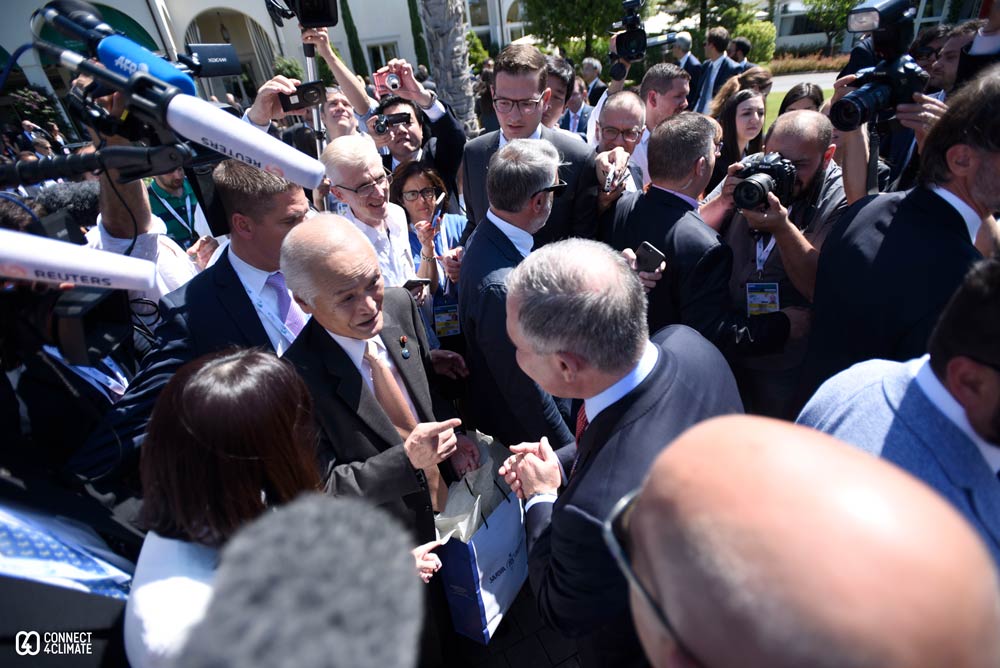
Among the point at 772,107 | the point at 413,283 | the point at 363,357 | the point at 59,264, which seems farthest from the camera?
the point at 772,107

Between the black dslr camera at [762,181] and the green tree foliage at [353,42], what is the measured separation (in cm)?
2367

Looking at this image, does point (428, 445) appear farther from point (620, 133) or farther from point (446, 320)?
point (620, 133)

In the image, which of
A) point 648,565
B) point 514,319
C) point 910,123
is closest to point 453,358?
point 514,319

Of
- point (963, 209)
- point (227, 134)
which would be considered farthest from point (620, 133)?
point (227, 134)

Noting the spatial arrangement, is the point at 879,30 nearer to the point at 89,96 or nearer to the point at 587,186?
the point at 587,186

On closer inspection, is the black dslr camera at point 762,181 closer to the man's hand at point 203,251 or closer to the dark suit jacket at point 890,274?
the dark suit jacket at point 890,274

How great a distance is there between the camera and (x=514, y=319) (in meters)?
1.71

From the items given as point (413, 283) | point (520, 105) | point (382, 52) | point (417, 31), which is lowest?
point (413, 283)

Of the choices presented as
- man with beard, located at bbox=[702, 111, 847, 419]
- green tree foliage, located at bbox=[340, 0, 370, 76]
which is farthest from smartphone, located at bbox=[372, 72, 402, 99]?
green tree foliage, located at bbox=[340, 0, 370, 76]

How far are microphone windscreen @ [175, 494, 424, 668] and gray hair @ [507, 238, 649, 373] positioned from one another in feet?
3.77

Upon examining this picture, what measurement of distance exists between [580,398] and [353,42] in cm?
2487

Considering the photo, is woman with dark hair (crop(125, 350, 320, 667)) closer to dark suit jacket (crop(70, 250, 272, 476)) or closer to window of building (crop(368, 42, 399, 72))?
dark suit jacket (crop(70, 250, 272, 476))

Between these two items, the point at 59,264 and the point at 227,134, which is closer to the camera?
the point at 59,264

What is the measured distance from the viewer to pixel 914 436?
119 centimetres
